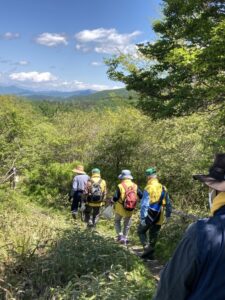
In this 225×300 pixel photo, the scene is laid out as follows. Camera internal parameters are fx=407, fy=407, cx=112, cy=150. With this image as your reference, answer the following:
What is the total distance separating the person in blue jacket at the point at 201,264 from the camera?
1786mm

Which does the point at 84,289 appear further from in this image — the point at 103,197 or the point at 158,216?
the point at 103,197

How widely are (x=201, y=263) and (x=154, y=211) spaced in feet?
19.0

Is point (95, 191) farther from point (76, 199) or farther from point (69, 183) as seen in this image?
point (69, 183)

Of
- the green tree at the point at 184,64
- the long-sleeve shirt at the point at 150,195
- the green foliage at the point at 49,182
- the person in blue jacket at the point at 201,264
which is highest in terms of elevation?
the green tree at the point at 184,64

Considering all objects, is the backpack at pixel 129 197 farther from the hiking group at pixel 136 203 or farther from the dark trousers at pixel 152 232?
the dark trousers at pixel 152 232

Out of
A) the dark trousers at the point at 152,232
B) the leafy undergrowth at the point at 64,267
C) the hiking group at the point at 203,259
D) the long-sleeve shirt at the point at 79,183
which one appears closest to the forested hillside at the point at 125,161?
the leafy undergrowth at the point at 64,267

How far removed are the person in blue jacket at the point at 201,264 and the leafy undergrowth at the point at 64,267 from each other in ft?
8.60

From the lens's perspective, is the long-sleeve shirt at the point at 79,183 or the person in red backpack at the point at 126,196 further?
the long-sleeve shirt at the point at 79,183

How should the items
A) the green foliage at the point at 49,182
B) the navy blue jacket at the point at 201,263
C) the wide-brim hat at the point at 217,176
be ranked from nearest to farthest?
the navy blue jacket at the point at 201,263 < the wide-brim hat at the point at 217,176 < the green foliage at the point at 49,182

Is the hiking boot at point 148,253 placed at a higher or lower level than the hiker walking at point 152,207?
lower

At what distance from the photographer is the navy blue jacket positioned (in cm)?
179

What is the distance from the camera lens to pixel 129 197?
811 centimetres

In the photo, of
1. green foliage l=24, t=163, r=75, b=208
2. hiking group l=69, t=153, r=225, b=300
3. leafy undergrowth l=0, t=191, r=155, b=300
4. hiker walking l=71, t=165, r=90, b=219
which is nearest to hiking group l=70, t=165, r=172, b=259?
hiker walking l=71, t=165, r=90, b=219

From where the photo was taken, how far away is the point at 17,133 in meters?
23.6
